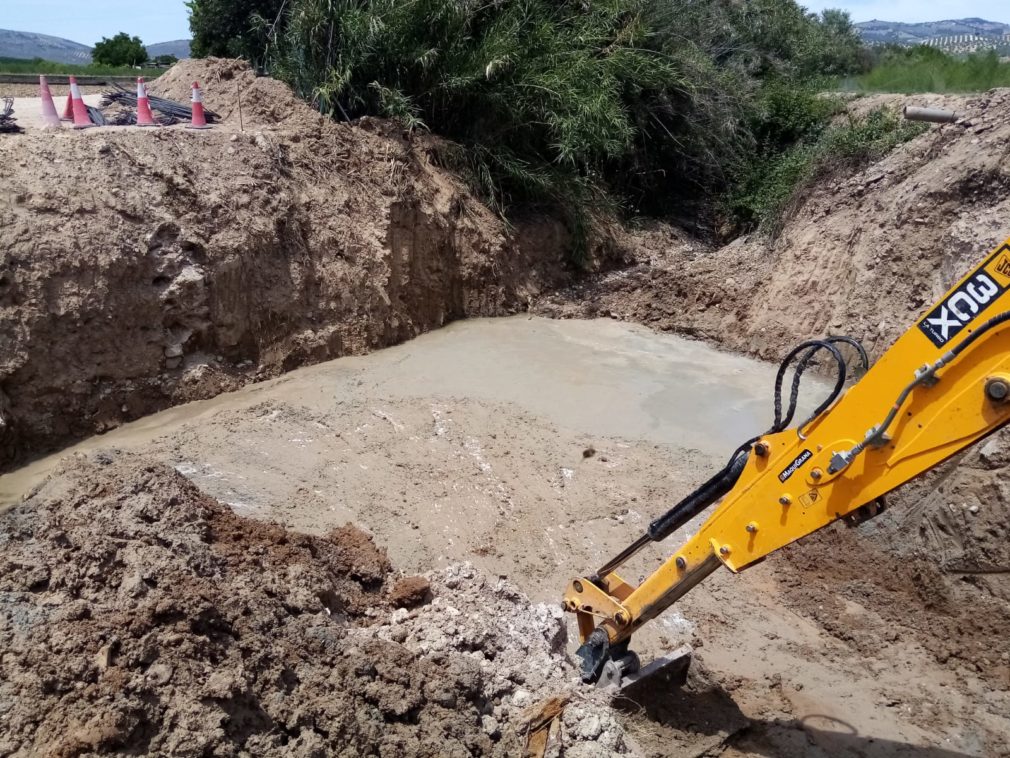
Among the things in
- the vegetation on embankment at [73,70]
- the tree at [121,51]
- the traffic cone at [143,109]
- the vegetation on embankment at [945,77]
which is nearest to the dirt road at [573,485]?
the traffic cone at [143,109]

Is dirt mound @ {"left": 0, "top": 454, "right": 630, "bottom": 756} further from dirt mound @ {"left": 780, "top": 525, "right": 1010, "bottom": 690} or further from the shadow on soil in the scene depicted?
dirt mound @ {"left": 780, "top": 525, "right": 1010, "bottom": 690}

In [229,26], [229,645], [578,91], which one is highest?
[229,26]

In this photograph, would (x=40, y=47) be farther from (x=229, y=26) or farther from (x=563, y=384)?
(x=563, y=384)

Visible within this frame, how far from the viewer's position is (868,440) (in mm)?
2926

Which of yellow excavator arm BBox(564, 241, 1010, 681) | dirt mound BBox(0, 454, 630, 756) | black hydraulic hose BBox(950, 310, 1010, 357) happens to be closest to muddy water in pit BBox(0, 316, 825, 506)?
dirt mound BBox(0, 454, 630, 756)

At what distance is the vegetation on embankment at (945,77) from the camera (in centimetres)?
1231

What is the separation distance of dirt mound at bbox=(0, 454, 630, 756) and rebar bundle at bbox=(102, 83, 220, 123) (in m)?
6.66

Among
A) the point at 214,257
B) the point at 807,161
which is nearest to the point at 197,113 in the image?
the point at 214,257

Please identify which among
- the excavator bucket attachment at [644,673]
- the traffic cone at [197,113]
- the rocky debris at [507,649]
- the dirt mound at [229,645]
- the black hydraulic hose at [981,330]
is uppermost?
the traffic cone at [197,113]

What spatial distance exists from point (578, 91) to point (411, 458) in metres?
6.40

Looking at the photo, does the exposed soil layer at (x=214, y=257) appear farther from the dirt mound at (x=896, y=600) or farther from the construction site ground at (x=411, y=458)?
the dirt mound at (x=896, y=600)

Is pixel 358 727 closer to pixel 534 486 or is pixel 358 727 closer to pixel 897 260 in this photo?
pixel 534 486

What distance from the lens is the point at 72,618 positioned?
10.4 feet

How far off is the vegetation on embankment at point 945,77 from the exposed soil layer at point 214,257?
718cm
